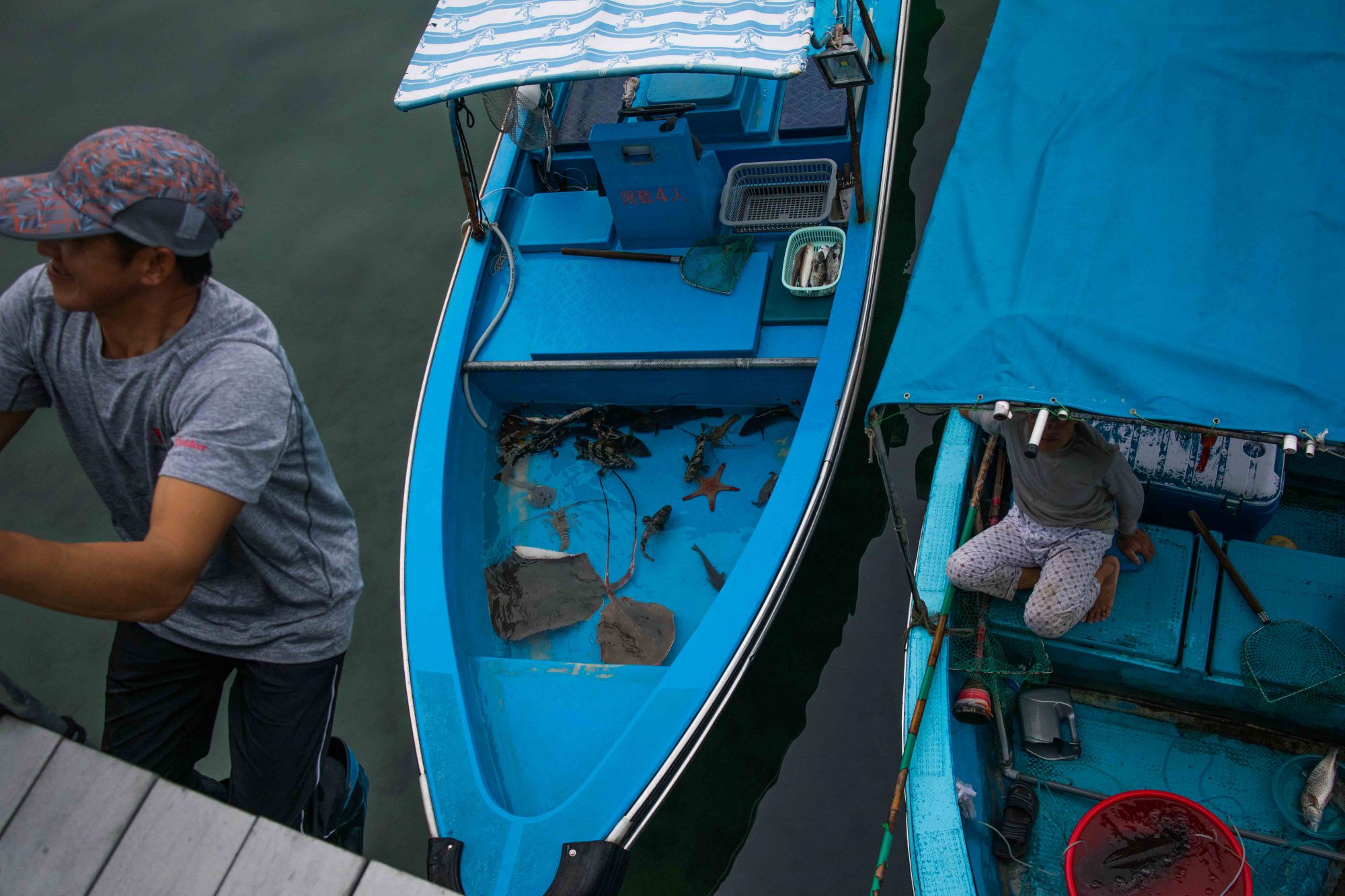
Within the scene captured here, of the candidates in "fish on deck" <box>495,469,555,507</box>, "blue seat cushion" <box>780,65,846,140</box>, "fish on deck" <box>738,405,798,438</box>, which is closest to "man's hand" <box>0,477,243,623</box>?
"fish on deck" <box>495,469,555,507</box>

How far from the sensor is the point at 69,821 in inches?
61.3

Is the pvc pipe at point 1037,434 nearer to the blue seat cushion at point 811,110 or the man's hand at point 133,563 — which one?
the man's hand at point 133,563

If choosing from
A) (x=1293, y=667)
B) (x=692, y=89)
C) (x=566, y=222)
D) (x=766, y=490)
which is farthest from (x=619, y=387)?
(x=1293, y=667)

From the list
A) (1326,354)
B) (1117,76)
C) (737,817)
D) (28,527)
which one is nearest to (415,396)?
(28,527)

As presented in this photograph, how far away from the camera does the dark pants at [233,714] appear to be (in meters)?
2.43

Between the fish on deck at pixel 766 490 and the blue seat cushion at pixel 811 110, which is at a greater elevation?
the blue seat cushion at pixel 811 110

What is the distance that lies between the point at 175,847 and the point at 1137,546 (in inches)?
125

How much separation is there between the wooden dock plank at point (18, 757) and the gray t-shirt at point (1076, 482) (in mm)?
2711

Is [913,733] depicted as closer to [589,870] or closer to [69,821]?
[589,870]

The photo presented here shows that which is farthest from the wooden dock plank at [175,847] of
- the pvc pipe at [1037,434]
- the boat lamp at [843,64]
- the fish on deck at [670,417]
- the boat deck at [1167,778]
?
A: the boat lamp at [843,64]

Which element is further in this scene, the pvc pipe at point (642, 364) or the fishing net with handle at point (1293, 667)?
the pvc pipe at point (642, 364)

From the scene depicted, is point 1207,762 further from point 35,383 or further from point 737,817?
point 35,383

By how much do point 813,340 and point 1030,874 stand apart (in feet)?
7.82

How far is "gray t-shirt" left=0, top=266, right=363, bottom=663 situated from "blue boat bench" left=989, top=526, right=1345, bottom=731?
2481 millimetres
